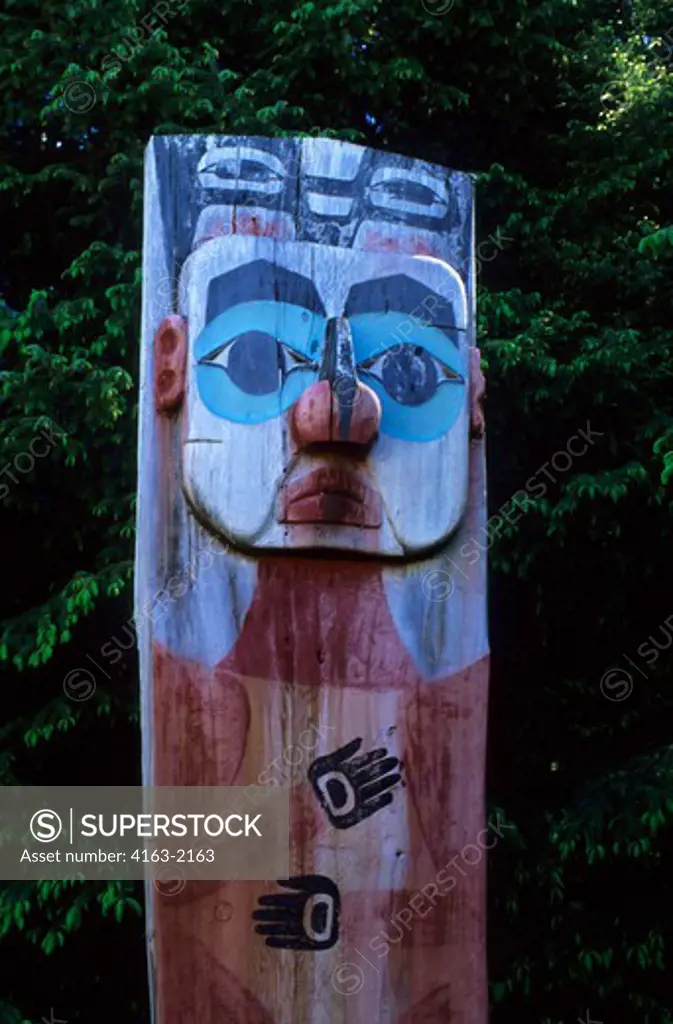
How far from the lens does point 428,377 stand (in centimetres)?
425

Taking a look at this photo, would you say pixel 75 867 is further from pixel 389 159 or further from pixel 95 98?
pixel 95 98

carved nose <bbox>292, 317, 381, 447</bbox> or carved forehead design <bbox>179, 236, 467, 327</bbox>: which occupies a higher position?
carved forehead design <bbox>179, 236, 467, 327</bbox>

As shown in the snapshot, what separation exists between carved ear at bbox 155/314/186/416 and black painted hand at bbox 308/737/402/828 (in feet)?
4.04

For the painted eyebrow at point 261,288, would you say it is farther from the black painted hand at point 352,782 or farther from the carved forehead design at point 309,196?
the black painted hand at point 352,782

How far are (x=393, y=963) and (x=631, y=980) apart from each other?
2537 millimetres

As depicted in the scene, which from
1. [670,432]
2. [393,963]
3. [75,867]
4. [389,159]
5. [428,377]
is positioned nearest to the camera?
[393,963]

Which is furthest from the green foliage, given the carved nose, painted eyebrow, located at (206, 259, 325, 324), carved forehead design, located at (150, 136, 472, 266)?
the carved nose

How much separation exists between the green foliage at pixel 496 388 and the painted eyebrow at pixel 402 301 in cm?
170

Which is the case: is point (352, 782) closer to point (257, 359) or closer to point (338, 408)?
point (338, 408)

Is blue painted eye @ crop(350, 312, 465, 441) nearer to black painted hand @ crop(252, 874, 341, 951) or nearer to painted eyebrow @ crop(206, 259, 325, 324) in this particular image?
painted eyebrow @ crop(206, 259, 325, 324)

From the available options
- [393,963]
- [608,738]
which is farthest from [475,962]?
[608,738]

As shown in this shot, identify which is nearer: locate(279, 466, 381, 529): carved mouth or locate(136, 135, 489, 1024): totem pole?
locate(136, 135, 489, 1024): totem pole

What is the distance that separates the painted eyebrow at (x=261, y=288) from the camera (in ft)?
13.6

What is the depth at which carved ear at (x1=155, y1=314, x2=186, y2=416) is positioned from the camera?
4.09 m
